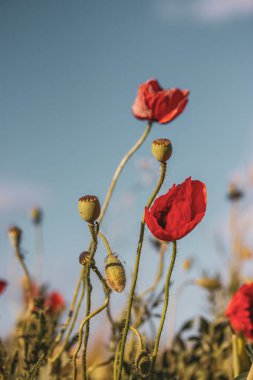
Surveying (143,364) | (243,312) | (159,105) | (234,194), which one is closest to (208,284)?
(243,312)

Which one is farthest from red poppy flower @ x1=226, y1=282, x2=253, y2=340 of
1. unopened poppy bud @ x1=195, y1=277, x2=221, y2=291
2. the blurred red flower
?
the blurred red flower

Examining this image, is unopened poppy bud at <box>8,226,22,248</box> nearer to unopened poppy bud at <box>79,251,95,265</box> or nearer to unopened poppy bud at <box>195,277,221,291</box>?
unopened poppy bud at <box>79,251,95,265</box>

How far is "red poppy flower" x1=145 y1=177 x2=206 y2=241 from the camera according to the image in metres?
0.74

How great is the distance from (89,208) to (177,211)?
0.39 ft

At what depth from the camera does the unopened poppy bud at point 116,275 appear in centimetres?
75

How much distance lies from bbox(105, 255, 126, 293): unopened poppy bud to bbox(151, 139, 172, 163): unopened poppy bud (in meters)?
0.16

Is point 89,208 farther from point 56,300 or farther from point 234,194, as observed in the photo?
point 234,194

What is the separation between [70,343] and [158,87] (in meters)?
0.58

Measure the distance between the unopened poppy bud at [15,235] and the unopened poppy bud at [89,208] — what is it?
1.52 feet

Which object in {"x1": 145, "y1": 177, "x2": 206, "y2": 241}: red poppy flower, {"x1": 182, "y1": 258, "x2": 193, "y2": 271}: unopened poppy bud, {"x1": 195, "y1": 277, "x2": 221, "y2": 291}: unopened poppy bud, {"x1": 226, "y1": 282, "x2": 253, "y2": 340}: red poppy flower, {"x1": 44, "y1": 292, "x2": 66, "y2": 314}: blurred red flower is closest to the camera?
{"x1": 145, "y1": 177, "x2": 206, "y2": 241}: red poppy flower

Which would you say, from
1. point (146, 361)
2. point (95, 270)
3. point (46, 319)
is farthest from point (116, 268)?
point (46, 319)

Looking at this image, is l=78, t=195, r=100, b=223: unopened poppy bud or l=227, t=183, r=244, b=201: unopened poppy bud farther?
l=227, t=183, r=244, b=201: unopened poppy bud

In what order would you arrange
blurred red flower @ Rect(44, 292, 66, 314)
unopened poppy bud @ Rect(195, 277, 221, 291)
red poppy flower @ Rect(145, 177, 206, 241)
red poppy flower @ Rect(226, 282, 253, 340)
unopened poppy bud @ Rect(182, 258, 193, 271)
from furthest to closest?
unopened poppy bud @ Rect(182, 258, 193, 271), blurred red flower @ Rect(44, 292, 66, 314), unopened poppy bud @ Rect(195, 277, 221, 291), red poppy flower @ Rect(226, 282, 253, 340), red poppy flower @ Rect(145, 177, 206, 241)

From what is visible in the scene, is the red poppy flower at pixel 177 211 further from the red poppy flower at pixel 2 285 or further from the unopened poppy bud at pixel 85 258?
the red poppy flower at pixel 2 285
